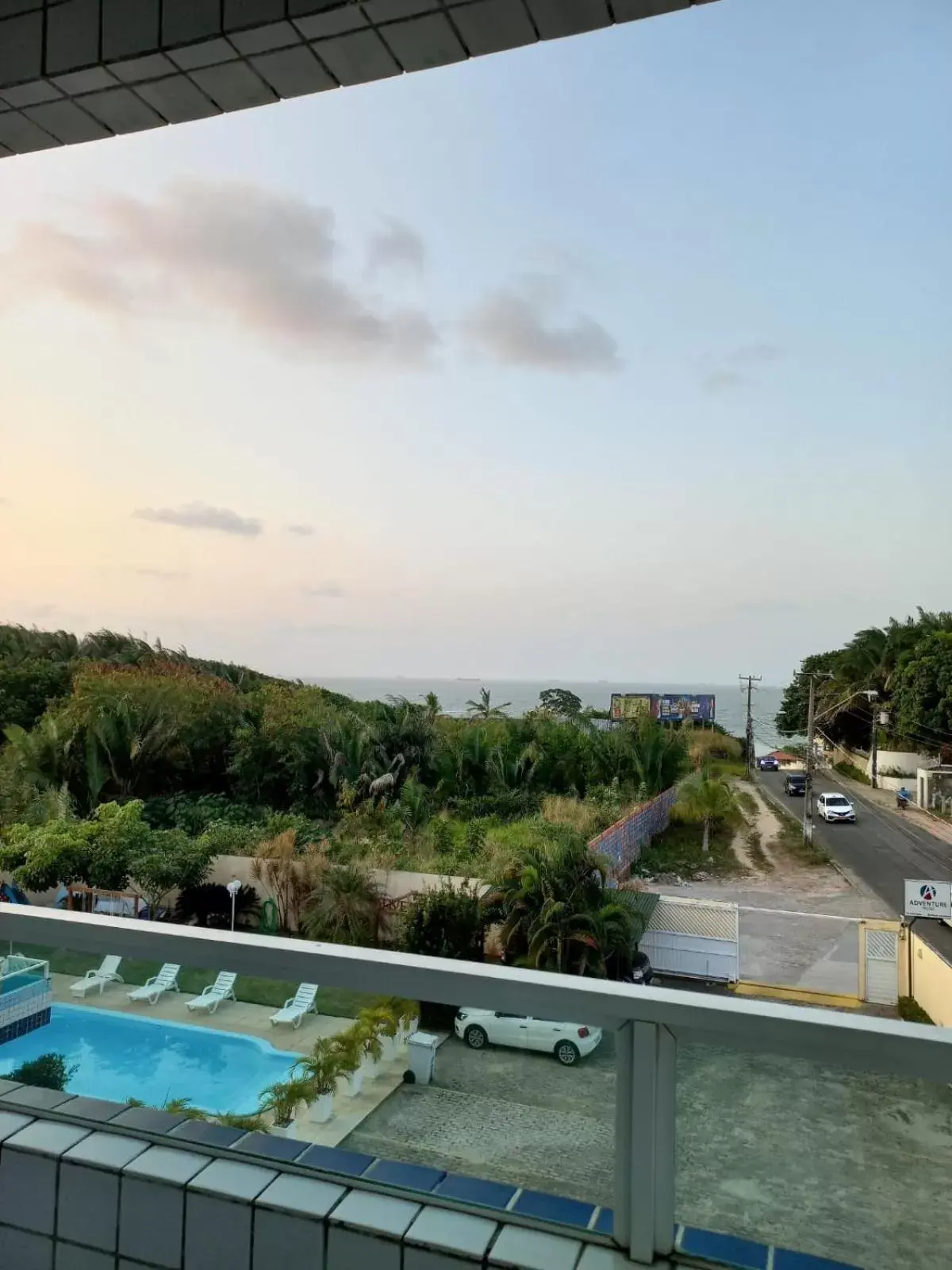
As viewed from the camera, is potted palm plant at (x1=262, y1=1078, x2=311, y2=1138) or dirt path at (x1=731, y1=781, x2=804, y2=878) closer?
potted palm plant at (x1=262, y1=1078, x2=311, y2=1138)

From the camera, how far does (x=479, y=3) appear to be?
0.87m

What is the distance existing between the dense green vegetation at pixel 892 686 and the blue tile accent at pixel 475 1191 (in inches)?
692

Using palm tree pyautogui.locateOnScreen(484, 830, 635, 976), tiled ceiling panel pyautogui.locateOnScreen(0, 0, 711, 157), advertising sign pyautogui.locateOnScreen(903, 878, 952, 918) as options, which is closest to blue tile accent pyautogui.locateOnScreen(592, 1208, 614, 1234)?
tiled ceiling panel pyautogui.locateOnScreen(0, 0, 711, 157)

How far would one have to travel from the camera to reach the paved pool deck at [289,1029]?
892 mm

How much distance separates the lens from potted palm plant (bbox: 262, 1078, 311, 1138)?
94 cm

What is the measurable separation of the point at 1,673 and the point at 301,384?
7.60 metres

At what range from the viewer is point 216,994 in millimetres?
958

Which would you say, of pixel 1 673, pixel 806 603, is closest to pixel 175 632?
pixel 1 673

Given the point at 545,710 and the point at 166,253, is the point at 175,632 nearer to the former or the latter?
the point at 545,710

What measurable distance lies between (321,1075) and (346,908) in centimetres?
715

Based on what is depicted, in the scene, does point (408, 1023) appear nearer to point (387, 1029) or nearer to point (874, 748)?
point (387, 1029)

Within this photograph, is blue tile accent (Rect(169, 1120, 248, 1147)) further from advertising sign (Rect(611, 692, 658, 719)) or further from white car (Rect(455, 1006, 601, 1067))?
advertising sign (Rect(611, 692, 658, 719))

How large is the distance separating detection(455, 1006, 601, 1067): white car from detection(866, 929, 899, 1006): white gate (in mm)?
8156

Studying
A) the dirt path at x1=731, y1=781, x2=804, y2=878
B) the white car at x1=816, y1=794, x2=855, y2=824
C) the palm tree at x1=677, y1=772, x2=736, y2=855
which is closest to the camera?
the palm tree at x1=677, y1=772, x2=736, y2=855
